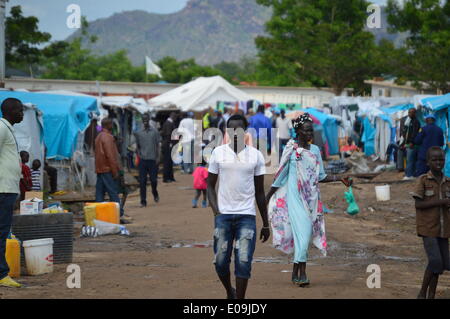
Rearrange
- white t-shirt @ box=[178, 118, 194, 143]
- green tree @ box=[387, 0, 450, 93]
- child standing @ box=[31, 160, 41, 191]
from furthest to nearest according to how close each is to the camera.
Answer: green tree @ box=[387, 0, 450, 93]
white t-shirt @ box=[178, 118, 194, 143]
child standing @ box=[31, 160, 41, 191]

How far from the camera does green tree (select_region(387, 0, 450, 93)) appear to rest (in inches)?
1673

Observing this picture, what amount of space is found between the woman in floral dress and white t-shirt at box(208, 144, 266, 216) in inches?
56.1

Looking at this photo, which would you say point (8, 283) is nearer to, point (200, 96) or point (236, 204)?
point (236, 204)

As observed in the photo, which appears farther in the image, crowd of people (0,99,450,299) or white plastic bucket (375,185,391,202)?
white plastic bucket (375,185,391,202)

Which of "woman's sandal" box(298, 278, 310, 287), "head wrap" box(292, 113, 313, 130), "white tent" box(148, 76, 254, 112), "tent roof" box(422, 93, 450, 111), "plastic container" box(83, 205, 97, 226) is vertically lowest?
"woman's sandal" box(298, 278, 310, 287)

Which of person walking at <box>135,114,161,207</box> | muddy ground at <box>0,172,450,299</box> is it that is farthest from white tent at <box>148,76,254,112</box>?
muddy ground at <box>0,172,450,299</box>

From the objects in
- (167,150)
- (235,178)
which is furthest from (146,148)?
(235,178)

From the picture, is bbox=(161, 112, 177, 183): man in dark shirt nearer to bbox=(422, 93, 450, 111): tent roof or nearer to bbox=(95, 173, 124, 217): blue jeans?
bbox=(422, 93, 450, 111): tent roof

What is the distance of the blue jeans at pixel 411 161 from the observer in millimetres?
21672

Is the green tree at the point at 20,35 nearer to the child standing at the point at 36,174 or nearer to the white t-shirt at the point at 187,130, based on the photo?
the white t-shirt at the point at 187,130

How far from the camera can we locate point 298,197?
851 cm

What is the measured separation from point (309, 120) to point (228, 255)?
2.16 m

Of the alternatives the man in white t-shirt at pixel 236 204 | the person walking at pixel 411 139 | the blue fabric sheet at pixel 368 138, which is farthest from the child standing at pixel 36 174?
the blue fabric sheet at pixel 368 138

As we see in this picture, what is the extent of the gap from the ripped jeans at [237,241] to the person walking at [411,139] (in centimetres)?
1522
